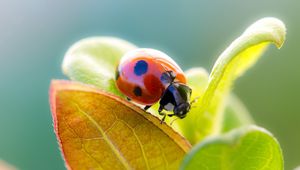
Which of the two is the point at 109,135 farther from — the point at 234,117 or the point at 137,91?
the point at 234,117

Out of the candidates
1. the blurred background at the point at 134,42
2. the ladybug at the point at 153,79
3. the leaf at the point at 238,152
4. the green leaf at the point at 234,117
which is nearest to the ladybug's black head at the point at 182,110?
the ladybug at the point at 153,79

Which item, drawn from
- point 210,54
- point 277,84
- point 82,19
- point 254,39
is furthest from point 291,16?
point 254,39

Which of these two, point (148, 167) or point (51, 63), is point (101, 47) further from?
point (51, 63)

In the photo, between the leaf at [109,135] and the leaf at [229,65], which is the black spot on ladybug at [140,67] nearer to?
the leaf at [229,65]

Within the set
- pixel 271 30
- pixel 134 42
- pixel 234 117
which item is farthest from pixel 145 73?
pixel 134 42

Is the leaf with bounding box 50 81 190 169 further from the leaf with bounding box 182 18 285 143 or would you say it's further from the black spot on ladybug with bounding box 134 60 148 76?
the black spot on ladybug with bounding box 134 60 148 76

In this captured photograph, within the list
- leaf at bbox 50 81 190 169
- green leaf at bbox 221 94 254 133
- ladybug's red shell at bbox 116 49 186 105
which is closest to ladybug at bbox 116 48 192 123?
ladybug's red shell at bbox 116 49 186 105
